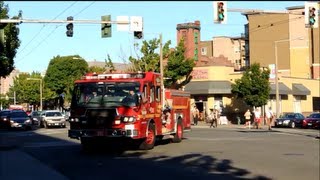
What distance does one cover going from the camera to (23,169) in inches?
558

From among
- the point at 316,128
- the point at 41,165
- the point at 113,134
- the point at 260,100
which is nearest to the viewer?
the point at 41,165

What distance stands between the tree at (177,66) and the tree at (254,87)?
621 centimetres

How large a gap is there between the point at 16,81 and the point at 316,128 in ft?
270

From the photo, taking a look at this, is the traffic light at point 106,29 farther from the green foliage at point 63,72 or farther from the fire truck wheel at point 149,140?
the green foliage at point 63,72

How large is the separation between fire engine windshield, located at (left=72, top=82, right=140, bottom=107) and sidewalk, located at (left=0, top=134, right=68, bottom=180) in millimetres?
2738

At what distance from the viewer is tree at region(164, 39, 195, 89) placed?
54688mm

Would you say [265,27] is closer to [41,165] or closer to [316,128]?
[316,128]

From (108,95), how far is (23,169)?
512 centimetres

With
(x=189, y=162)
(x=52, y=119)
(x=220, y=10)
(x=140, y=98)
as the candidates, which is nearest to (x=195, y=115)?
(x=52, y=119)

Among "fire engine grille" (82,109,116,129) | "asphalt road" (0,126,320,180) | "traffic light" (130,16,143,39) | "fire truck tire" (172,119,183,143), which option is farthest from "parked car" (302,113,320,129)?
"fire engine grille" (82,109,116,129)

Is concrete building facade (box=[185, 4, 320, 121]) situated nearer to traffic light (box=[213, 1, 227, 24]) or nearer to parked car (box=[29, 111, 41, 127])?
parked car (box=[29, 111, 41, 127])

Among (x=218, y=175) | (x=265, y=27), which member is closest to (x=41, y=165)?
(x=218, y=175)

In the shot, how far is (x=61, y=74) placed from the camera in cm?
8925

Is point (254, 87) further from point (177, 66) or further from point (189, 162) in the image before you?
point (189, 162)
